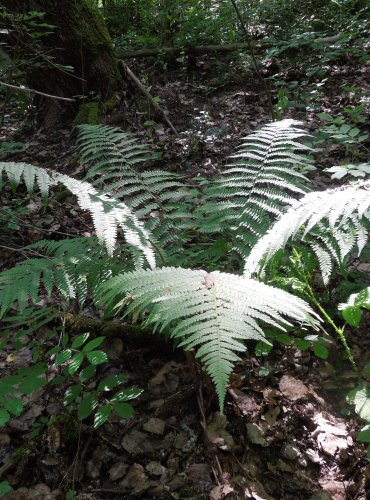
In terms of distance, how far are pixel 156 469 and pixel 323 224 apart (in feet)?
4.00

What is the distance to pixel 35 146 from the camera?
4020 mm

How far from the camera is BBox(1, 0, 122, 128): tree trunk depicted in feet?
12.5

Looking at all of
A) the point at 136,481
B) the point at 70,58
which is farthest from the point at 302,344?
the point at 70,58

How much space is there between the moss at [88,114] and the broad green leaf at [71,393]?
111 inches

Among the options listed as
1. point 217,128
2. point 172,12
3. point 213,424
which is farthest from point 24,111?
point 213,424

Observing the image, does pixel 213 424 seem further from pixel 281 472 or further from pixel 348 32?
pixel 348 32

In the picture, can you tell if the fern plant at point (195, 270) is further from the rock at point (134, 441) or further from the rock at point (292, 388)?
the rock at point (134, 441)

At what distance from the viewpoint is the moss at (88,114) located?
3.92 meters

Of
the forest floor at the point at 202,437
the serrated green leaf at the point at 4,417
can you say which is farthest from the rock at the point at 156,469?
the serrated green leaf at the point at 4,417

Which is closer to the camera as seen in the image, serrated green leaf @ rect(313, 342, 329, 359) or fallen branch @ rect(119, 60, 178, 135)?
serrated green leaf @ rect(313, 342, 329, 359)

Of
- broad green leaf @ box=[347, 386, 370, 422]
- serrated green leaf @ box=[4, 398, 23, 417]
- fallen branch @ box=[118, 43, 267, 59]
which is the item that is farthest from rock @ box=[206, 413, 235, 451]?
fallen branch @ box=[118, 43, 267, 59]

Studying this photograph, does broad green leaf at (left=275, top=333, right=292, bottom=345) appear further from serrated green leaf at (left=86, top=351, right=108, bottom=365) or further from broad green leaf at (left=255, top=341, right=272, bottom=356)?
serrated green leaf at (left=86, top=351, right=108, bottom=365)

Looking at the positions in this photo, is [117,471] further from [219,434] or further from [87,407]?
[219,434]

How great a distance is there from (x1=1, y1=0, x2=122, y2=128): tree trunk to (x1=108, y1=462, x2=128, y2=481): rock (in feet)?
10.9
